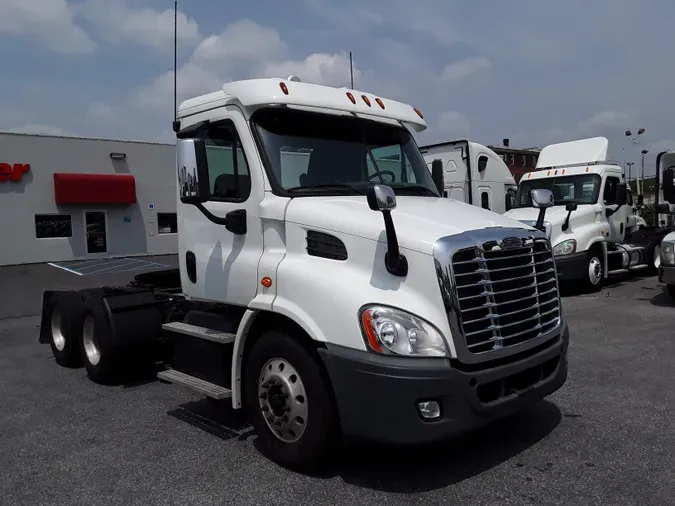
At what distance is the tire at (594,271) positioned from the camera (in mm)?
12830

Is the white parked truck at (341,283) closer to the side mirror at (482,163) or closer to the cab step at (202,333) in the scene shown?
the cab step at (202,333)

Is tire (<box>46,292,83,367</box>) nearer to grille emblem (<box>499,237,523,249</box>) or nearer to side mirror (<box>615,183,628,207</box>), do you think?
grille emblem (<box>499,237,523,249</box>)

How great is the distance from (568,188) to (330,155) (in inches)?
423

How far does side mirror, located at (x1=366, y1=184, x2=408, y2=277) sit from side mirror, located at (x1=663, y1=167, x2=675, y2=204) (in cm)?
1004

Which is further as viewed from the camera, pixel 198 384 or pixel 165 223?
pixel 165 223

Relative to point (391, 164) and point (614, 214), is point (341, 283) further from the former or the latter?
point (614, 214)

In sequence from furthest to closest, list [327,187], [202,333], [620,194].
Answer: [620,194]
[202,333]
[327,187]

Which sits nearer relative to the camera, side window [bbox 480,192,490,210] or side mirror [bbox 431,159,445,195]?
side mirror [bbox 431,159,445,195]

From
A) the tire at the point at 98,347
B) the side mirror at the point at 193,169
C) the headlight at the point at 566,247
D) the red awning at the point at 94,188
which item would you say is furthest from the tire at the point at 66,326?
the red awning at the point at 94,188

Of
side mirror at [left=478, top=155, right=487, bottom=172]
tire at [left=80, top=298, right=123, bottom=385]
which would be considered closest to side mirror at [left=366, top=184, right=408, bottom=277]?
tire at [left=80, top=298, right=123, bottom=385]

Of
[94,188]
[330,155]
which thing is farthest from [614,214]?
[94,188]

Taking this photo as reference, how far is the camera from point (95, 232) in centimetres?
2881

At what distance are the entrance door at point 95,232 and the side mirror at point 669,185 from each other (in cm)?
2431

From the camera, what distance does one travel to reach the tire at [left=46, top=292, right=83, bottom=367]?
725cm
